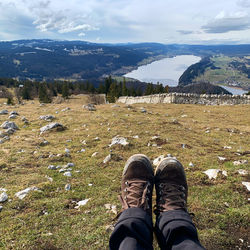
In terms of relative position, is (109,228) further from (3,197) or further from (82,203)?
(3,197)

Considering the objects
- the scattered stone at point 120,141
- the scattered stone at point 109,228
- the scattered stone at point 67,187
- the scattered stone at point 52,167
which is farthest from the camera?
the scattered stone at point 120,141

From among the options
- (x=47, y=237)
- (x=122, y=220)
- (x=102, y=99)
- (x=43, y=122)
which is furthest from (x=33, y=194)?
(x=102, y=99)

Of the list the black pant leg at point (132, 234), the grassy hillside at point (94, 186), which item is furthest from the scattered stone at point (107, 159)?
the black pant leg at point (132, 234)

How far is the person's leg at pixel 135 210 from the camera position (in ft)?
8.82

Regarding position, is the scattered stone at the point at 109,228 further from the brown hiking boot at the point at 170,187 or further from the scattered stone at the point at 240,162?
the scattered stone at the point at 240,162

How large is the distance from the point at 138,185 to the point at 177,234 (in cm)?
133

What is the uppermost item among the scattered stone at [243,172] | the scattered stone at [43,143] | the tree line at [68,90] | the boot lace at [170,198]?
the boot lace at [170,198]

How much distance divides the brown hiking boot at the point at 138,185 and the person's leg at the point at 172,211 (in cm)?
24

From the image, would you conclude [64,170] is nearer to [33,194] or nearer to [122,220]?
[33,194]

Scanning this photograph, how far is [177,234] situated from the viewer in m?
2.80

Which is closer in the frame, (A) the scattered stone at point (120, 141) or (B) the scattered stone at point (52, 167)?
(B) the scattered stone at point (52, 167)

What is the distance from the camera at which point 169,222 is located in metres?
2.99

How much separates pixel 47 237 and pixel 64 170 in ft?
10.0

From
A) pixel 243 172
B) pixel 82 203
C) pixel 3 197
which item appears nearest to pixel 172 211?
pixel 82 203
